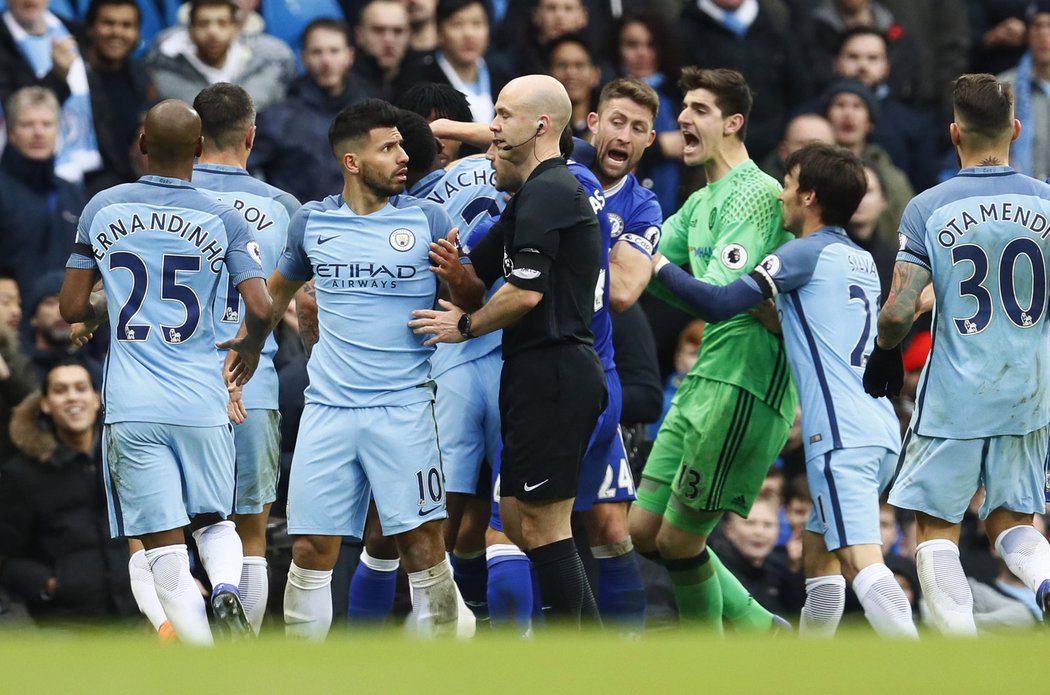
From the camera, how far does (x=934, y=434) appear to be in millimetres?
8938

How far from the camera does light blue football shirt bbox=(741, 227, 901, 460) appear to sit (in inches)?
386

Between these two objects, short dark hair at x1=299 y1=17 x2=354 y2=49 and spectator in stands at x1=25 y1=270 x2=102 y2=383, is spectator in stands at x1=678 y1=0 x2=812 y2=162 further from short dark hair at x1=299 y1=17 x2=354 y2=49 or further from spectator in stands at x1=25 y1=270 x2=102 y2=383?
spectator in stands at x1=25 y1=270 x2=102 y2=383

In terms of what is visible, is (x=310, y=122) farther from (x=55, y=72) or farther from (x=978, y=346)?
(x=978, y=346)

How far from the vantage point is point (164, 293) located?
29.1 ft

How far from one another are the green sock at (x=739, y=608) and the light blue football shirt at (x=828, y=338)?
53.6 inches

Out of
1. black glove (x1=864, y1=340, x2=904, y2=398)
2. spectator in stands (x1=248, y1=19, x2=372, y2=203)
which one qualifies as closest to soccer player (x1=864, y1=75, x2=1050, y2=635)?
black glove (x1=864, y1=340, x2=904, y2=398)

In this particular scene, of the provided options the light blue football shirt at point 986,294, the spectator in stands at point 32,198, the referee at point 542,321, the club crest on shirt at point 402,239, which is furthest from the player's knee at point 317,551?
the spectator in stands at point 32,198

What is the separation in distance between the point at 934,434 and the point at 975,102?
Answer: 1543 millimetres

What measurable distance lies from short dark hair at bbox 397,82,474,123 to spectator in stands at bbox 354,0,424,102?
3.77 meters

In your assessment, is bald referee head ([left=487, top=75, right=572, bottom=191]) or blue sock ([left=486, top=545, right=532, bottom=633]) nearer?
bald referee head ([left=487, top=75, right=572, bottom=191])

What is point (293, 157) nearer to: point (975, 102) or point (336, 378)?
point (336, 378)

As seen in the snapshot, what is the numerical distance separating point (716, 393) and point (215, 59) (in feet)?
17.3

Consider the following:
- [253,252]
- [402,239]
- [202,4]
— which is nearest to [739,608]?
[402,239]

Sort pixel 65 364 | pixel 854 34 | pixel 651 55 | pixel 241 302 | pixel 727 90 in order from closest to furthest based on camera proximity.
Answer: pixel 241 302 → pixel 727 90 → pixel 65 364 → pixel 651 55 → pixel 854 34
